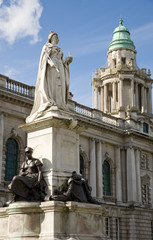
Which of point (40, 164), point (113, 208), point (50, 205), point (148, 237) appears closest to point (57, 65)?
point (40, 164)

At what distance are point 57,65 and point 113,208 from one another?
29267mm

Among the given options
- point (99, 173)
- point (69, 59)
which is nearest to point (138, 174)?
point (99, 173)

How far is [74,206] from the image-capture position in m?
9.87

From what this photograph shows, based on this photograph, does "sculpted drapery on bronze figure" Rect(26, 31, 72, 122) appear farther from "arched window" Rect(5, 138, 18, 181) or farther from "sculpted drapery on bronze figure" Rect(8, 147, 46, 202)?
"arched window" Rect(5, 138, 18, 181)

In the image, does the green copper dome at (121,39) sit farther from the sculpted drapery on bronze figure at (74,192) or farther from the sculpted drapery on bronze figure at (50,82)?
the sculpted drapery on bronze figure at (74,192)

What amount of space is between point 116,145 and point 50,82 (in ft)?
100

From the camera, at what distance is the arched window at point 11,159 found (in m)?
30.1

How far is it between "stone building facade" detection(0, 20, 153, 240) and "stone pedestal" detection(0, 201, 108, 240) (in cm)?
1994

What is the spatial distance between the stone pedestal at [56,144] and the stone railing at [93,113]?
25383 mm

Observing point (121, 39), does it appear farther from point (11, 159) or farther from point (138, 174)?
point (11, 159)

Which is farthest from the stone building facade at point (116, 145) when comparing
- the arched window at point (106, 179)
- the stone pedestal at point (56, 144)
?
the stone pedestal at point (56, 144)

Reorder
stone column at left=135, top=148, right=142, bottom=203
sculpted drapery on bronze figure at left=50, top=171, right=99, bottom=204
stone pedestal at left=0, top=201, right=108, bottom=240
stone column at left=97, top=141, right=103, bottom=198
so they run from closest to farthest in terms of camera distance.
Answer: stone pedestal at left=0, top=201, right=108, bottom=240
sculpted drapery on bronze figure at left=50, top=171, right=99, bottom=204
stone column at left=97, top=141, right=103, bottom=198
stone column at left=135, top=148, right=142, bottom=203

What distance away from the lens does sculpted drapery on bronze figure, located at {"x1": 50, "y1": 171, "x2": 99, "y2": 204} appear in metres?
10.2

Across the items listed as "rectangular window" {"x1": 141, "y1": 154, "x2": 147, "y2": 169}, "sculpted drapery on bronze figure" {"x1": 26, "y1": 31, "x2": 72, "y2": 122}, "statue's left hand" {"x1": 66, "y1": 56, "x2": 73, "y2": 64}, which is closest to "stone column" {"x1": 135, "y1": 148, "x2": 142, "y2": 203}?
"rectangular window" {"x1": 141, "y1": 154, "x2": 147, "y2": 169}
